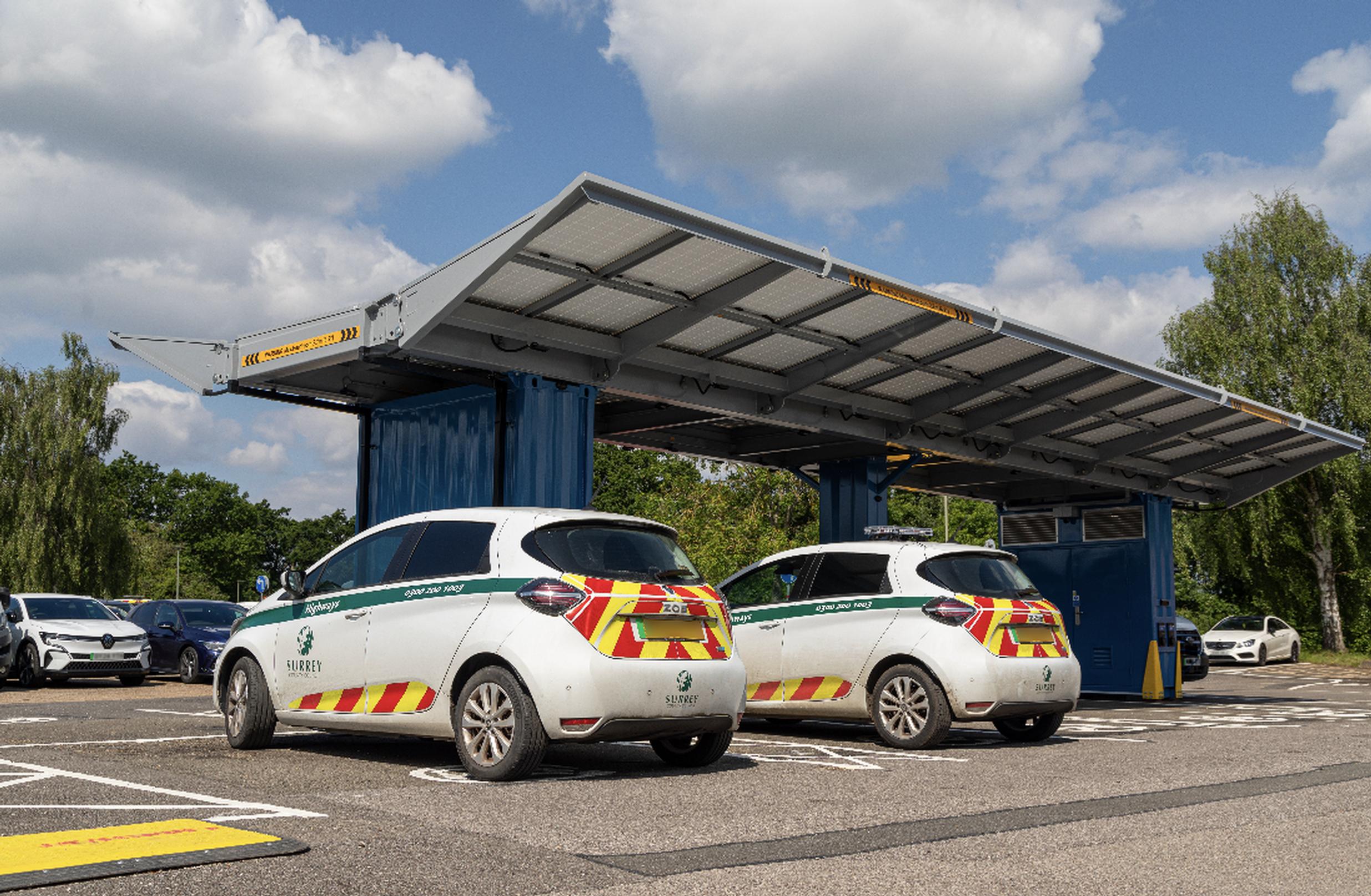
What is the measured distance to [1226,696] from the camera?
2116cm

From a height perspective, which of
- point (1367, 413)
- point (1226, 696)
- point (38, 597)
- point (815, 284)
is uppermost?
point (1367, 413)

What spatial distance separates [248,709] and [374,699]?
135 centimetres

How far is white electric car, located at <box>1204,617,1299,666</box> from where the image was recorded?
115ft

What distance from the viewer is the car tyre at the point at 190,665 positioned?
21.3 m

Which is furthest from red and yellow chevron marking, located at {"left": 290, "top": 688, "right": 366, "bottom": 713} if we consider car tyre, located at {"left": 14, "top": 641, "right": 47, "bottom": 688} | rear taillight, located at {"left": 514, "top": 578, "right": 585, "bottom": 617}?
car tyre, located at {"left": 14, "top": 641, "right": 47, "bottom": 688}

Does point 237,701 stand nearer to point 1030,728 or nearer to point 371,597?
point 371,597

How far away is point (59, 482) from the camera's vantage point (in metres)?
47.3

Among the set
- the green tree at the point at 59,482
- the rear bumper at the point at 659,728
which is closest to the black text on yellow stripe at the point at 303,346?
the rear bumper at the point at 659,728

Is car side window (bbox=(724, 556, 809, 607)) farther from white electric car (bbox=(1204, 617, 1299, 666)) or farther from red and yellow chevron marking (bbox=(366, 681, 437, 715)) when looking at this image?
white electric car (bbox=(1204, 617, 1299, 666))

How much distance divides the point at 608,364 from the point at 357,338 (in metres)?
2.43

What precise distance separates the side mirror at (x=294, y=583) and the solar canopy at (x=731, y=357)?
7.80 feet

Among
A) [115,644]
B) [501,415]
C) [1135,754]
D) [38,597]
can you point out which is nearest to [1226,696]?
[1135,754]

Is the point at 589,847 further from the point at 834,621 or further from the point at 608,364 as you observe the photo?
the point at 608,364

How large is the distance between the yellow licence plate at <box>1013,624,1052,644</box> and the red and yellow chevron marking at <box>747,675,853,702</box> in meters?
1.39
